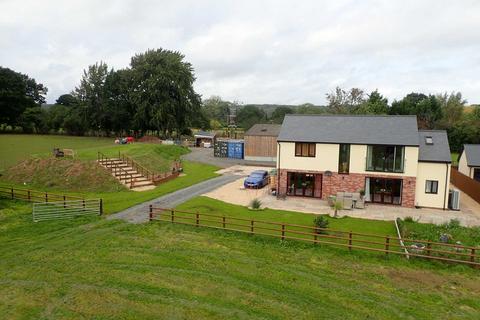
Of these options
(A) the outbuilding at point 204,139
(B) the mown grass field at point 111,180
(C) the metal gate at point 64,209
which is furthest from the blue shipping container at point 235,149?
(C) the metal gate at point 64,209

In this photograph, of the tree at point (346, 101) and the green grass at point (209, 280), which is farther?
the tree at point (346, 101)

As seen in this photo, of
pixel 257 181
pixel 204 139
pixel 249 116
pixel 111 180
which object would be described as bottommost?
pixel 257 181

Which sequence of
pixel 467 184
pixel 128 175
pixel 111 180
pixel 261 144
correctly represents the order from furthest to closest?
pixel 261 144, pixel 128 175, pixel 467 184, pixel 111 180

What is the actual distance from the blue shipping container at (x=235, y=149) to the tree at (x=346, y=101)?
22.2 m

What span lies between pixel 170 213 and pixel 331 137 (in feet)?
46.9

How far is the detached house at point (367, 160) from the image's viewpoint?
2769cm

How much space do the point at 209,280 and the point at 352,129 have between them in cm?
2053

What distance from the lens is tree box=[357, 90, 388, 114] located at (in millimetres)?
62625

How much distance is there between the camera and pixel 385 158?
93.0ft

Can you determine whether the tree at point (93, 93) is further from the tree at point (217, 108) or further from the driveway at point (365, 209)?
the tree at point (217, 108)

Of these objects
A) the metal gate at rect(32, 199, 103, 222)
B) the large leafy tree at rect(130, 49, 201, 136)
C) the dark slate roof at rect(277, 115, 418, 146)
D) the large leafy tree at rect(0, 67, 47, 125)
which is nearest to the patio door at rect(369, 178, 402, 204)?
the dark slate roof at rect(277, 115, 418, 146)

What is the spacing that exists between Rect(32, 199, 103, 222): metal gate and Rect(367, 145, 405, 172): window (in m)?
19.8

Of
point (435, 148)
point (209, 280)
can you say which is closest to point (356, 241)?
point (209, 280)

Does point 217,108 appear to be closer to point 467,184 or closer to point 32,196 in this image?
point 467,184
